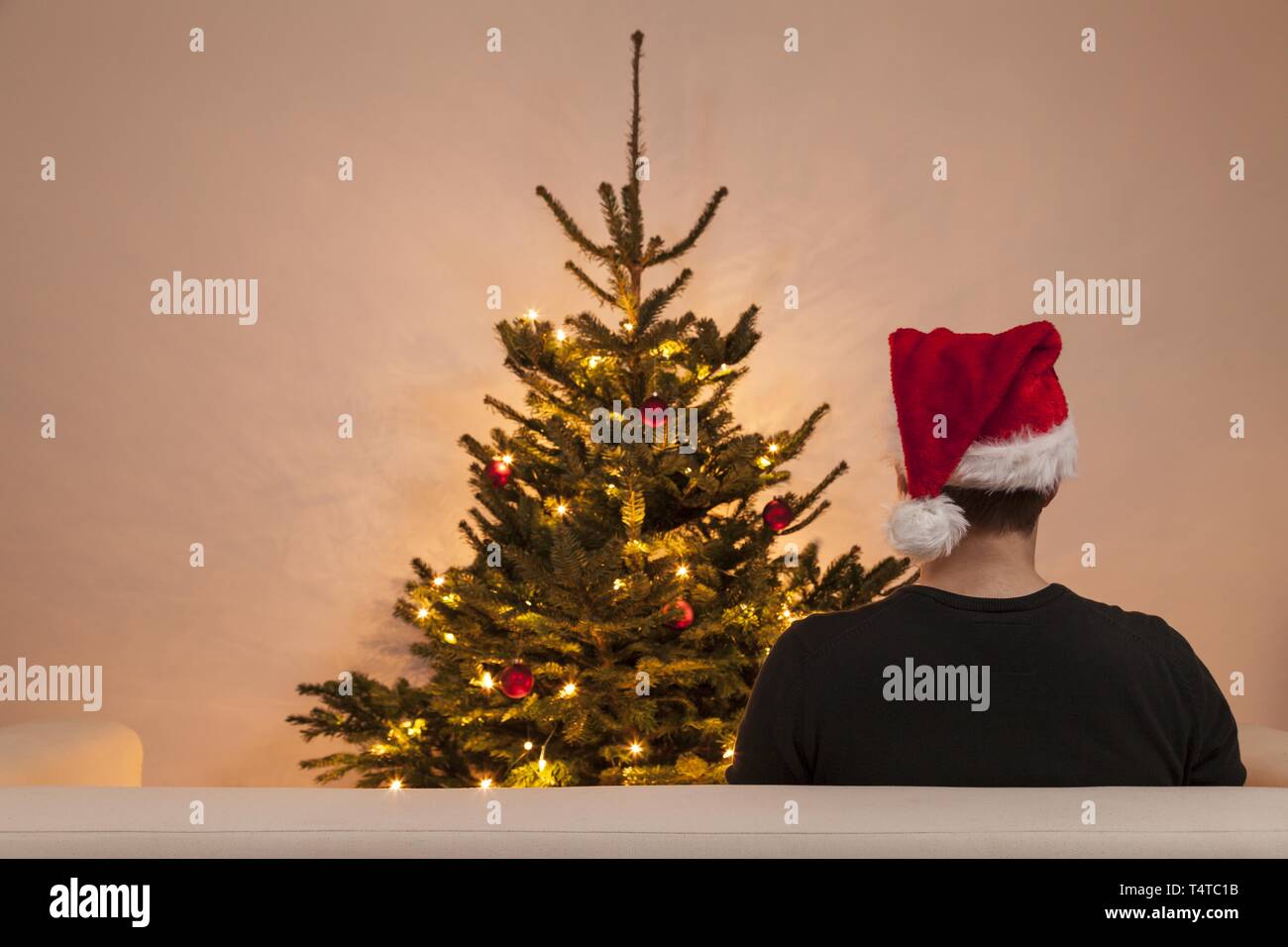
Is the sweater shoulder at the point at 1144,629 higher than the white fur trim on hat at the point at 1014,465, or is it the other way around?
the white fur trim on hat at the point at 1014,465

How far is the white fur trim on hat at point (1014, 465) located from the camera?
1.18m

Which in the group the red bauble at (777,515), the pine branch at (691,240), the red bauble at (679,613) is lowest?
the red bauble at (679,613)

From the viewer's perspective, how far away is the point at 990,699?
104cm

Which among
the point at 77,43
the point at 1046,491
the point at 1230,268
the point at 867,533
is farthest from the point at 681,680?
the point at 77,43

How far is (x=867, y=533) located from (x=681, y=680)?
60.3 inches

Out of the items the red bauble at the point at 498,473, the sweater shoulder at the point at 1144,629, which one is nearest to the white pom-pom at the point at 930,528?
the sweater shoulder at the point at 1144,629

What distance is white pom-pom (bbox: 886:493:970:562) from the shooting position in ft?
3.82

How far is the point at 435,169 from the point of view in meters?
3.32

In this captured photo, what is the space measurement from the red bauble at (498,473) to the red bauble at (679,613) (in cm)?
50

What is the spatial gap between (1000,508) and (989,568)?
3.2 inches
